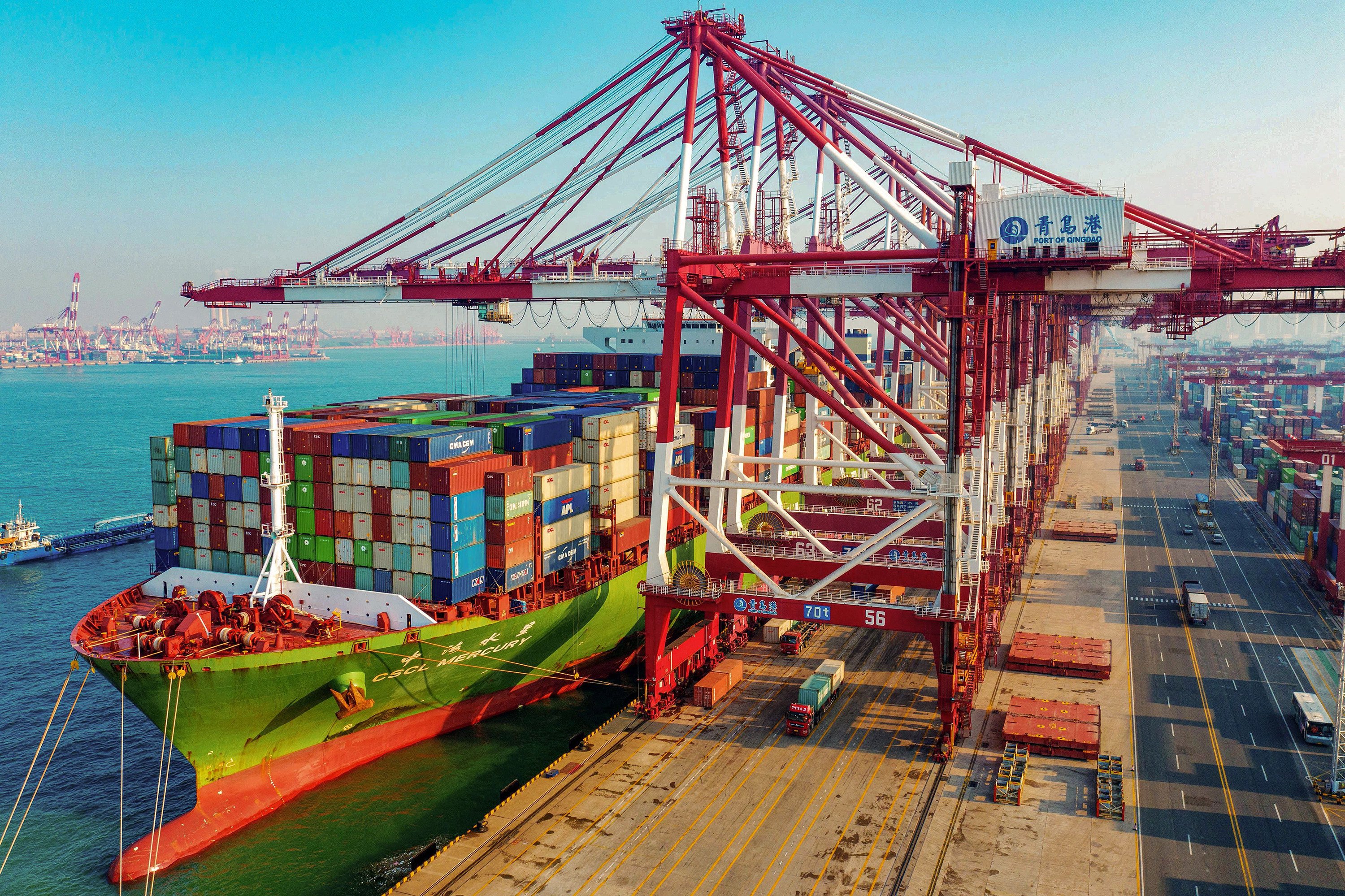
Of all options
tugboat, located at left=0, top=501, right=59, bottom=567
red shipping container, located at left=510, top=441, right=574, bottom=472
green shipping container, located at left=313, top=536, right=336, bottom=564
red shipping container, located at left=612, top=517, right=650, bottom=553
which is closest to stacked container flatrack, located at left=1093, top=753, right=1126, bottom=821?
red shipping container, located at left=612, top=517, right=650, bottom=553

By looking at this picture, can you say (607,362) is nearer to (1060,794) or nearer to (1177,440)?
(1060,794)

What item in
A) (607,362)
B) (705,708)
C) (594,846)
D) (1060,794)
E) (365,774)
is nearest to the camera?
(594,846)

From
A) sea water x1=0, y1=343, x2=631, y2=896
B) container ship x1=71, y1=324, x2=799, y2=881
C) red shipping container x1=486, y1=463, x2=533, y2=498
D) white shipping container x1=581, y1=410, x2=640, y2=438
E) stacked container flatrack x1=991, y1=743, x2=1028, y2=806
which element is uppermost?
white shipping container x1=581, y1=410, x2=640, y2=438

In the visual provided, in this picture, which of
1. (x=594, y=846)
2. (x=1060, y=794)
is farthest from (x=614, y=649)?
(x=1060, y=794)

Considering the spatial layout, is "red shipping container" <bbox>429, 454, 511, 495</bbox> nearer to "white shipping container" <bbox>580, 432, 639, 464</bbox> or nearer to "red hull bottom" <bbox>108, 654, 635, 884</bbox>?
"white shipping container" <bbox>580, 432, 639, 464</bbox>

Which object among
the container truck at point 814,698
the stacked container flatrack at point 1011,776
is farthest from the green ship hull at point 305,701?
the stacked container flatrack at point 1011,776

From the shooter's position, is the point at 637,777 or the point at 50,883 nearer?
the point at 50,883

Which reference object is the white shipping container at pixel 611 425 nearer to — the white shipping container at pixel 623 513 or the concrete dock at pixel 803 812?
the white shipping container at pixel 623 513
